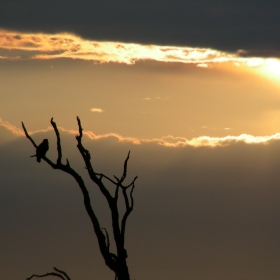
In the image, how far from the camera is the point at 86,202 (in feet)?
44.7

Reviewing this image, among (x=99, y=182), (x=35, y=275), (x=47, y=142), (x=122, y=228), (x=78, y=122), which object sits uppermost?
(x=47, y=142)

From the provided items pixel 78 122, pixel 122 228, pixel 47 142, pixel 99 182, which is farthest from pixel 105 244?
pixel 47 142

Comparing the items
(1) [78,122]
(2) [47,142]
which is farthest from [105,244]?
(2) [47,142]

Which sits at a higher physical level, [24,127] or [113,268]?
[24,127]

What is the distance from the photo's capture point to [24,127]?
13.4 m

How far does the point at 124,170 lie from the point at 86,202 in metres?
1.18

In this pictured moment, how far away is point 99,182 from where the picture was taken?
13.5 metres

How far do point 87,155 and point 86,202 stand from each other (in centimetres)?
114

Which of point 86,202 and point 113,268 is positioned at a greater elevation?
point 86,202

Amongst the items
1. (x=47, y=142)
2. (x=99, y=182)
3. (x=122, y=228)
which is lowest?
(x=122, y=228)

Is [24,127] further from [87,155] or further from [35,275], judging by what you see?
[35,275]

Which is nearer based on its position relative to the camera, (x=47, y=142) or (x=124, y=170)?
(x=124, y=170)

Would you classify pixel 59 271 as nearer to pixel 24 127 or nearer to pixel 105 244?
pixel 105 244

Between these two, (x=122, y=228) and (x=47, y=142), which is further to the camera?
(x=47, y=142)
